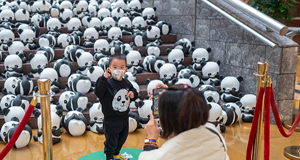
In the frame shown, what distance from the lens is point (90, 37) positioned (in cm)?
620

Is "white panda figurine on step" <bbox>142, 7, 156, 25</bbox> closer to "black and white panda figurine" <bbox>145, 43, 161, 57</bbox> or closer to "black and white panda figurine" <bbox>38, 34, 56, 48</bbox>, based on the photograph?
"black and white panda figurine" <bbox>145, 43, 161, 57</bbox>

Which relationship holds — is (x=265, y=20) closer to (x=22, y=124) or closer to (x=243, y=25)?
(x=243, y=25)

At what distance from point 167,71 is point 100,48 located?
4.44 ft

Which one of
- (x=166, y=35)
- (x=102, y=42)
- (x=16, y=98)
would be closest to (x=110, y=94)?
(x=16, y=98)

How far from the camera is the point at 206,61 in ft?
18.9

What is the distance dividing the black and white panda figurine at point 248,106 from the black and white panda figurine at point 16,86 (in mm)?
3225

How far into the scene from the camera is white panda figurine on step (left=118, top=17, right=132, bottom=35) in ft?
21.5

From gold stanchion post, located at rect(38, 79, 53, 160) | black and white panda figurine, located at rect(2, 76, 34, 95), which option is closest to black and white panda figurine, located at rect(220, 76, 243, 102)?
black and white panda figurine, located at rect(2, 76, 34, 95)

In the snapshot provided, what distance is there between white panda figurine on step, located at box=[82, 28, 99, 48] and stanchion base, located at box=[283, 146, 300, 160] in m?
3.85

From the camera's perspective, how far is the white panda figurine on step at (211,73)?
5406mm

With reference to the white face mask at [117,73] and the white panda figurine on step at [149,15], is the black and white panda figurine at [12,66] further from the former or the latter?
the white panda figurine on step at [149,15]

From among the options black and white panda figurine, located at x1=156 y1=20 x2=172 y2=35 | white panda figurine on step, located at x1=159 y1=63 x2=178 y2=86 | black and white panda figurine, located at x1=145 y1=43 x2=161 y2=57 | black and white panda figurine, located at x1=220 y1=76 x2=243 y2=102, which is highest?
black and white panda figurine, located at x1=156 y1=20 x2=172 y2=35

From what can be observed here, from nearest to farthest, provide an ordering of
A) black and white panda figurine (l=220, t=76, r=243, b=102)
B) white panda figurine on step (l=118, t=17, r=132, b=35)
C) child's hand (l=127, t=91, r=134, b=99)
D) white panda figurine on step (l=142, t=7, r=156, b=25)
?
1. child's hand (l=127, t=91, r=134, b=99)
2. black and white panda figurine (l=220, t=76, r=243, b=102)
3. white panda figurine on step (l=118, t=17, r=132, b=35)
4. white panda figurine on step (l=142, t=7, r=156, b=25)

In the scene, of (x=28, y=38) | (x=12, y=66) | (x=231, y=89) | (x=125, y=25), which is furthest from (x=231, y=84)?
(x=28, y=38)
